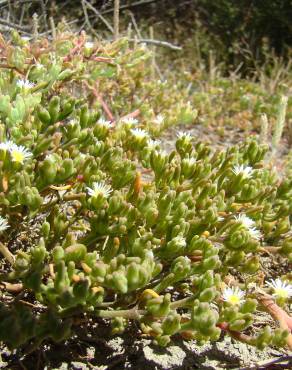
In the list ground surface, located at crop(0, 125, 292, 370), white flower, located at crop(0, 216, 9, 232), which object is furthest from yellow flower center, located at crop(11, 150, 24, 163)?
ground surface, located at crop(0, 125, 292, 370)

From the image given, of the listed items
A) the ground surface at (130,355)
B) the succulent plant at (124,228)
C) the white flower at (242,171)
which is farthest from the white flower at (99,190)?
the white flower at (242,171)

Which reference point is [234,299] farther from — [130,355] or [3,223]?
[3,223]

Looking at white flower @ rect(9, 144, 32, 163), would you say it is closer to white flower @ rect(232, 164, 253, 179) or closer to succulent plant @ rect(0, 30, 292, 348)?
succulent plant @ rect(0, 30, 292, 348)

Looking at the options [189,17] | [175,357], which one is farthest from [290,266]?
[189,17]

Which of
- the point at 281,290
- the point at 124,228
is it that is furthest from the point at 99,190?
the point at 281,290

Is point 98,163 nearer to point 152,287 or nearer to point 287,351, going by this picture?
point 152,287

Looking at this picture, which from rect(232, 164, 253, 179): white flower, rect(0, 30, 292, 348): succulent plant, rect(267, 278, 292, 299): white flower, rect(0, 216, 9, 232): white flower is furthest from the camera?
rect(232, 164, 253, 179): white flower
